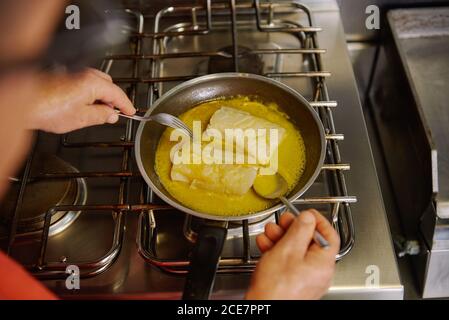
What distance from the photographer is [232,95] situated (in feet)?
3.62

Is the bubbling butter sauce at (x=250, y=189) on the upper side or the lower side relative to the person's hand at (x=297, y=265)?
upper

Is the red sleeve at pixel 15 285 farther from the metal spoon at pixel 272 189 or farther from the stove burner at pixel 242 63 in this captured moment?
the stove burner at pixel 242 63

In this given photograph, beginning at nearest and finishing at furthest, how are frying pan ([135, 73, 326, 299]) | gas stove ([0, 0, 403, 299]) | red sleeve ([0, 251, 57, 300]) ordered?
red sleeve ([0, 251, 57, 300])
frying pan ([135, 73, 326, 299])
gas stove ([0, 0, 403, 299])

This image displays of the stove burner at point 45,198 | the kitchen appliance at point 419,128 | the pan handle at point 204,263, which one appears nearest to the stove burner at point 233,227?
the pan handle at point 204,263

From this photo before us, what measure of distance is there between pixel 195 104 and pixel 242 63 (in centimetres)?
19

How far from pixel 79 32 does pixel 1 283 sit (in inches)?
31.0

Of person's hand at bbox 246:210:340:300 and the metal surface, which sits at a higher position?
the metal surface

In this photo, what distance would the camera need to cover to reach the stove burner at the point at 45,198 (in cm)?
95

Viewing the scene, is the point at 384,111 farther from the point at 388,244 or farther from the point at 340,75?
the point at 388,244

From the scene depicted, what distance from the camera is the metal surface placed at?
36.6 inches

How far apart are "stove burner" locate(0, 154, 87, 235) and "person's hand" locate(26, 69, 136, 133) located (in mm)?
124

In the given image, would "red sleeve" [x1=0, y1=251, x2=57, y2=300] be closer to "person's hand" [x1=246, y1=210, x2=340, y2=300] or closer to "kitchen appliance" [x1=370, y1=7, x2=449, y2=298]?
"person's hand" [x1=246, y1=210, x2=340, y2=300]

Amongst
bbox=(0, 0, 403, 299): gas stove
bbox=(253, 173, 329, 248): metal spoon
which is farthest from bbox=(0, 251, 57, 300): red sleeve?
bbox=(253, 173, 329, 248): metal spoon

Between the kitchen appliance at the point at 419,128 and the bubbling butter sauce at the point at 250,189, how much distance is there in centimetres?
32
